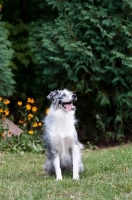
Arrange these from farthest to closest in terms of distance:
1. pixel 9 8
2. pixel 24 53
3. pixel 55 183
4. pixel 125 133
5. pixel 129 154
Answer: pixel 9 8
pixel 24 53
pixel 125 133
pixel 129 154
pixel 55 183

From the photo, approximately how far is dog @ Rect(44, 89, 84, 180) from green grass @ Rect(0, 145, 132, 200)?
264 mm

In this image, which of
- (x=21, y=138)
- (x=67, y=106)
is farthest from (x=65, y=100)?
(x=21, y=138)

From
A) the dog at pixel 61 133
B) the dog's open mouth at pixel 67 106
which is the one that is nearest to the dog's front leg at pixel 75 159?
the dog at pixel 61 133

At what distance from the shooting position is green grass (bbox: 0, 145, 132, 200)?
652 centimetres

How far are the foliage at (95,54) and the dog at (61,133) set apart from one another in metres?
3.57

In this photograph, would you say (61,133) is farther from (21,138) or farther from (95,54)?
(95,54)

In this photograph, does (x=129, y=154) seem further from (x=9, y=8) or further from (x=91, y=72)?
(x=9, y=8)

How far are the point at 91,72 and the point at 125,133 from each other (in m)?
1.75

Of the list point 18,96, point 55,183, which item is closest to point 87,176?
point 55,183

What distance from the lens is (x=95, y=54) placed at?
37.4 ft

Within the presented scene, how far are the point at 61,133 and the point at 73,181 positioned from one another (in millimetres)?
756

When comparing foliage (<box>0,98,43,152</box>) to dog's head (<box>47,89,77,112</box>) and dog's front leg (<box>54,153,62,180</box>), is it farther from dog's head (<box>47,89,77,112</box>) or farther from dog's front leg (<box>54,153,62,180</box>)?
dog's head (<box>47,89,77,112</box>)

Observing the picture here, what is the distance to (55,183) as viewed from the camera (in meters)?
7.18

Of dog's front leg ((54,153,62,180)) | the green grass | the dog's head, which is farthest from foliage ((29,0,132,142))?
dog's front leg ((54,153,62,180))
